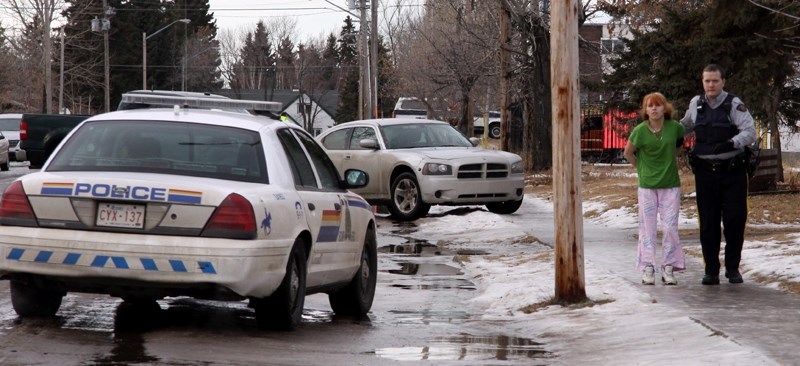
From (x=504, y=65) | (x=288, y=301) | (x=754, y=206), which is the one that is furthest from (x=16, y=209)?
(x=504, y=65)

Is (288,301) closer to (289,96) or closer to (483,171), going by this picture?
(483,171)

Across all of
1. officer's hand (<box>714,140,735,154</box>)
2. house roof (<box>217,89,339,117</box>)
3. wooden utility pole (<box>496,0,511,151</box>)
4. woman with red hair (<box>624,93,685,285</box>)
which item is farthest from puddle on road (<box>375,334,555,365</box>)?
house roof (<box>217,89,339,117</box>)

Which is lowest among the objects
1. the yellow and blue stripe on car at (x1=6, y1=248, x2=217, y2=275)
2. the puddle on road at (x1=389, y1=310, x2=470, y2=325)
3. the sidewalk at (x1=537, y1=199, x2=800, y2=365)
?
the puddle on road at (x1=389, y1=310, x2=470, y2=325)

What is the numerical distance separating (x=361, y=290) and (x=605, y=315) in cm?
185

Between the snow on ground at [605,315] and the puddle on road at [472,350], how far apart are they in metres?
0.17

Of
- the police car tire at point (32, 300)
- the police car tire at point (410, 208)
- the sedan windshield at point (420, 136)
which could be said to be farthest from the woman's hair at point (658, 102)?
the sedan windshield at point (420, 136)

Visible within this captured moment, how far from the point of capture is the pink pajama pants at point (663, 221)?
10.2 metres

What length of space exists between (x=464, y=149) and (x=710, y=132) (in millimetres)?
10134

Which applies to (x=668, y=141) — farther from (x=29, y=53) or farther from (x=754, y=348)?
(x=29, y=53)

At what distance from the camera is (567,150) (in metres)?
9.50

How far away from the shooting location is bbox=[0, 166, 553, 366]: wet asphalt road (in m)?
7.09

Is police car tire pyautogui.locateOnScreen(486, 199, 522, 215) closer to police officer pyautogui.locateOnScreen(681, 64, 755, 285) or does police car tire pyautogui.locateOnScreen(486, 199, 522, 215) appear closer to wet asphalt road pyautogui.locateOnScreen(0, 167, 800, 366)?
wet asphalt road pyautogui.locateOnScreen(0, 167, 800, 366)

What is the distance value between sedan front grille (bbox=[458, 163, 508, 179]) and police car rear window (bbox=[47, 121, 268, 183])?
11183 millimetres

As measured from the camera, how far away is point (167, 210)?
24.7ft
